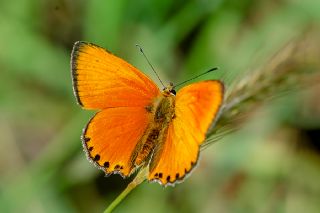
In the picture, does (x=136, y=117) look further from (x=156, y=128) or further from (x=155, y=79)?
(x=155, y=79)

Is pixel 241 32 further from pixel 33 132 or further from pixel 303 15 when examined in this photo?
pixel 33 132

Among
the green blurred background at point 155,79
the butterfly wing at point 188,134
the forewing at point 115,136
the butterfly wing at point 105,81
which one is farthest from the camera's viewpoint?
the green blurred background at point 155,79

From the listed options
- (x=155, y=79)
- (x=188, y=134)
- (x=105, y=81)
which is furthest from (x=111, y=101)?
(x=155, y=79)

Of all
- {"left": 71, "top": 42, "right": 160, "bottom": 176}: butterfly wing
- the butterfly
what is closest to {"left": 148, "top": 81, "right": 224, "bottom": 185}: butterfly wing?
the butterfly

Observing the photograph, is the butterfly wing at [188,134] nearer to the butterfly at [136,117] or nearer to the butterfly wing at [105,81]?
the butterfly at [136,117]

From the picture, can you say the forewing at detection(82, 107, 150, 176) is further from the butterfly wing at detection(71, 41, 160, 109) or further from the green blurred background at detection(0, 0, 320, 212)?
the green blurred background at detection(0, 0, 320, 212)

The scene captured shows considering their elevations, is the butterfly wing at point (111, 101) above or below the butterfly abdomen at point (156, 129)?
above

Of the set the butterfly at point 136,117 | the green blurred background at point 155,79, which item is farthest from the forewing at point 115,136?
the green blurred background at point 155,79

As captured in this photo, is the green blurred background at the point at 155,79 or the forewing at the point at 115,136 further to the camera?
the green blurred background at the point at 155,79
